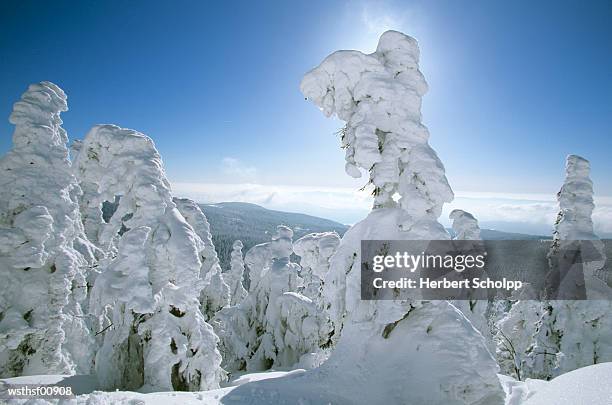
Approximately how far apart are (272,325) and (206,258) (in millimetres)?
7206

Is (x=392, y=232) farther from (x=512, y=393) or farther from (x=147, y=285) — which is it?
(x=147, y=285)

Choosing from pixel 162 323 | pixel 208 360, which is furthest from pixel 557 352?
pixel 162 323

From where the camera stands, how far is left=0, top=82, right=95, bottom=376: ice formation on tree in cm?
1522

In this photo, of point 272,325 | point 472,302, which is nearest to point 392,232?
point 472,302

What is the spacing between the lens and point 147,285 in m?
11.3

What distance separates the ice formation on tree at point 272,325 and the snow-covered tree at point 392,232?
37.1ft

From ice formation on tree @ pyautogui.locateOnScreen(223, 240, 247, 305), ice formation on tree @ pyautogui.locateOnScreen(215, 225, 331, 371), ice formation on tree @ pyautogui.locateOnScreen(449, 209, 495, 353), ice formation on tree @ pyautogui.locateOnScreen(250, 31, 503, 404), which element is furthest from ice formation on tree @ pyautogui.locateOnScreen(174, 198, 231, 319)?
ice formation on tree @ pyautogui.locateOnScreen(449, 209, 495, 353)

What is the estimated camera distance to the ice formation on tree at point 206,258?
2061 centimetres

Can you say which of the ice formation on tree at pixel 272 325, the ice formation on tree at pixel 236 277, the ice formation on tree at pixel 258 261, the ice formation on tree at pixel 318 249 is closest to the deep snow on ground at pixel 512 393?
the ice formation on tree at pixel 318 249

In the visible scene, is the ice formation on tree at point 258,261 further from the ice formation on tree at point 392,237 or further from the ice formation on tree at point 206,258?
the ice formation on tree at point 392,237

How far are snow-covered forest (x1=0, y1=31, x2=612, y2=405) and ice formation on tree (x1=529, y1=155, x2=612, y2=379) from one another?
0.07 metres

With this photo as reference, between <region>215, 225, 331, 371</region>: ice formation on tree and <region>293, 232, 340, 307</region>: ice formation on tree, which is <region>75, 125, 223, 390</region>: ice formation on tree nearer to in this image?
<region>293, 232, 340, 307</region>: ice formation on tree

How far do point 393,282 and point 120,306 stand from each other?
10418mm

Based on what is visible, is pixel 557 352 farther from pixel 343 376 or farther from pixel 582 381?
pixel 582 381
